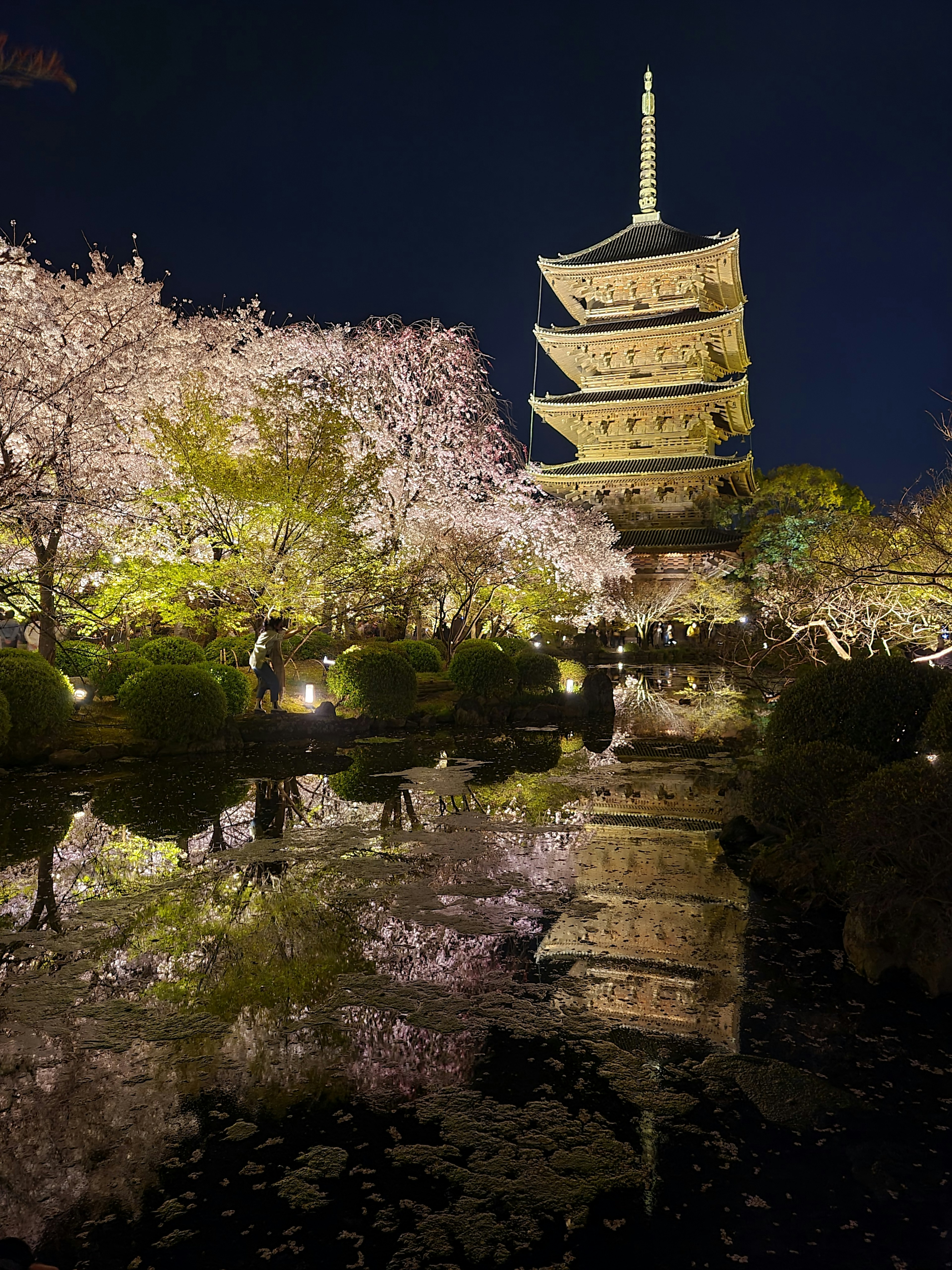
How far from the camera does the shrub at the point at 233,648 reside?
20438mm

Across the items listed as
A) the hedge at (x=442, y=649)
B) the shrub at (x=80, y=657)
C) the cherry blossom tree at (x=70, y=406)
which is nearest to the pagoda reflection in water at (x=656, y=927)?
the cherry blossom tree at (x=70, y=406)

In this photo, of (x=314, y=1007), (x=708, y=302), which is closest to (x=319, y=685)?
(x=314, y=1007)

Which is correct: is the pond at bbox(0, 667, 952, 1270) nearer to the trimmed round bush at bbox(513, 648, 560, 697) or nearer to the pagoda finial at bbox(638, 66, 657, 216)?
the trimmed round bush at bbox(513, 648, 560, 697)

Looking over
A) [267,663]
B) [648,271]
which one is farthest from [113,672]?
[648,271]

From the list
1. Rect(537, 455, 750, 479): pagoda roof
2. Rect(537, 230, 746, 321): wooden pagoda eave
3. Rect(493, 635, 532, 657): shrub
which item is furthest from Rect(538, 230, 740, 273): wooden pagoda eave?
Rect(493, 635, 532, 657): shrub

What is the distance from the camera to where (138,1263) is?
109 inches

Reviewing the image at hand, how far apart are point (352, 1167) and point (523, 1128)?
2.65 ft

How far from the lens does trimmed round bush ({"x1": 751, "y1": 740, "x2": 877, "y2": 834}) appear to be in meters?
6.95

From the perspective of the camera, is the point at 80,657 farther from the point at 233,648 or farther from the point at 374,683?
the point at 374,683

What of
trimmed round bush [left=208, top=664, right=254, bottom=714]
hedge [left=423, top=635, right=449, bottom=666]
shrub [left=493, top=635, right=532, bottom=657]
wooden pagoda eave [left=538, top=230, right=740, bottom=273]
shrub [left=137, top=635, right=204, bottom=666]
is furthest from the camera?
wooden pagoda eave [left=538, top=230, right=740, bottom=273]

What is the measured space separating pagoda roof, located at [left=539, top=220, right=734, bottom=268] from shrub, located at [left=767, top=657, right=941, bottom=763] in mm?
40091

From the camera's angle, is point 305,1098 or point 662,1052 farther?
point 662,1052

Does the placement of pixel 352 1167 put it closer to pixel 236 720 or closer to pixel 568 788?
pixel 568 788

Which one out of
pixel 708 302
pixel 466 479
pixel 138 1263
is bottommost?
pixel 138 1263
